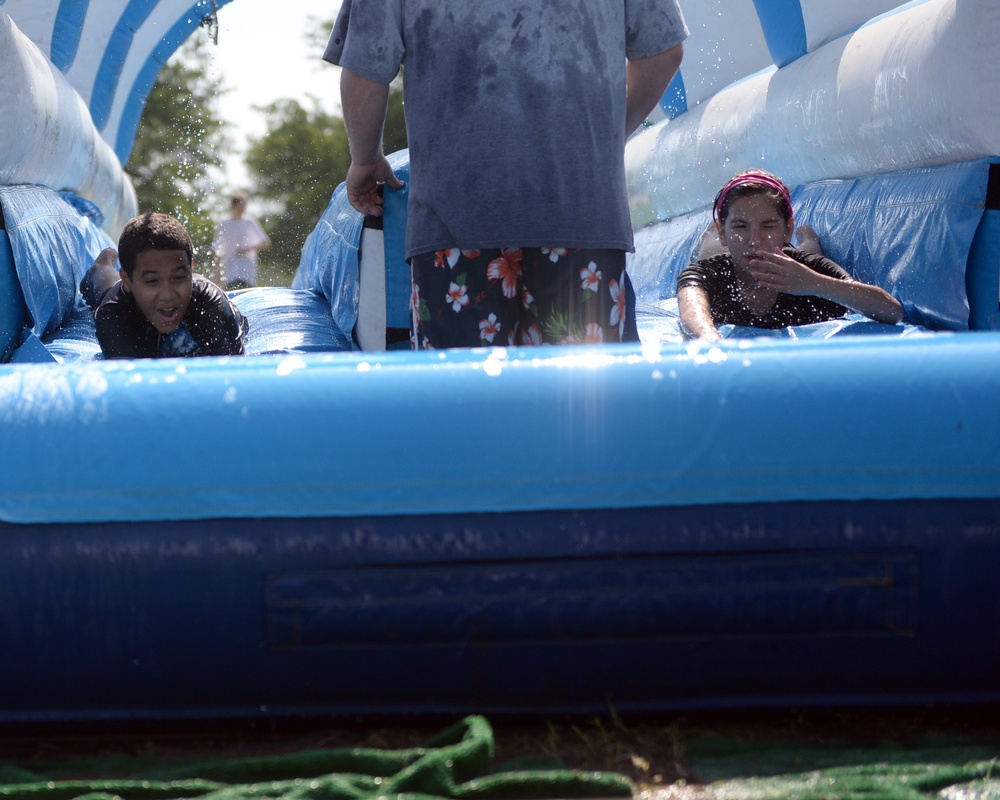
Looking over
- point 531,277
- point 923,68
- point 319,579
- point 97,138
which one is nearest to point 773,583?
point 319,579

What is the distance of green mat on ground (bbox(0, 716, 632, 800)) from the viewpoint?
110 cm

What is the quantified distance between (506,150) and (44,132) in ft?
8.64

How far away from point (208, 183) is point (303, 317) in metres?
10.6

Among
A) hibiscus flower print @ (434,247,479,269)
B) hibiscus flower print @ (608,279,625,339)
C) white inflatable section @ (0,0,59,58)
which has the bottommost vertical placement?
hibiscus flower print @ (608,279,625,339)

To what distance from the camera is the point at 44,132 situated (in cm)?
372

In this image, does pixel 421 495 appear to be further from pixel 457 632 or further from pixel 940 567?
pixel 940 567

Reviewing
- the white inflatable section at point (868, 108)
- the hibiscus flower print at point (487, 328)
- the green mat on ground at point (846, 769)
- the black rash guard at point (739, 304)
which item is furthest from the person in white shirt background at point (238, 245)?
the green mat on ground at point (846, 769)

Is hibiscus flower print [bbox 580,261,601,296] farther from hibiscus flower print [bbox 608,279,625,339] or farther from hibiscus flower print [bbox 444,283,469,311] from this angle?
hibiscus flower print [bbox 444,283,469,311]

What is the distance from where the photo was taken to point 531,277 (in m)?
1.73

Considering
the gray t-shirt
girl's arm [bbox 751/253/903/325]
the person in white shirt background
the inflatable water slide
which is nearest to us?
the inflatable water slide

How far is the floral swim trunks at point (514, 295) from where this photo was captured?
171 centimetres

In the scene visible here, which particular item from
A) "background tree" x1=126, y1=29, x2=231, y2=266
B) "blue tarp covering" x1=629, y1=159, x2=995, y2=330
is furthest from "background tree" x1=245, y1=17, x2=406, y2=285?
"blue tarp covering" x1=629, y1=159, x2=995, y2=330

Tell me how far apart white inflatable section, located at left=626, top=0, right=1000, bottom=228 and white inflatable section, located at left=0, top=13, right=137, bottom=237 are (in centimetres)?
226

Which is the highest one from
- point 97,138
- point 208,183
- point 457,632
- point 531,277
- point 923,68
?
point 208,183
